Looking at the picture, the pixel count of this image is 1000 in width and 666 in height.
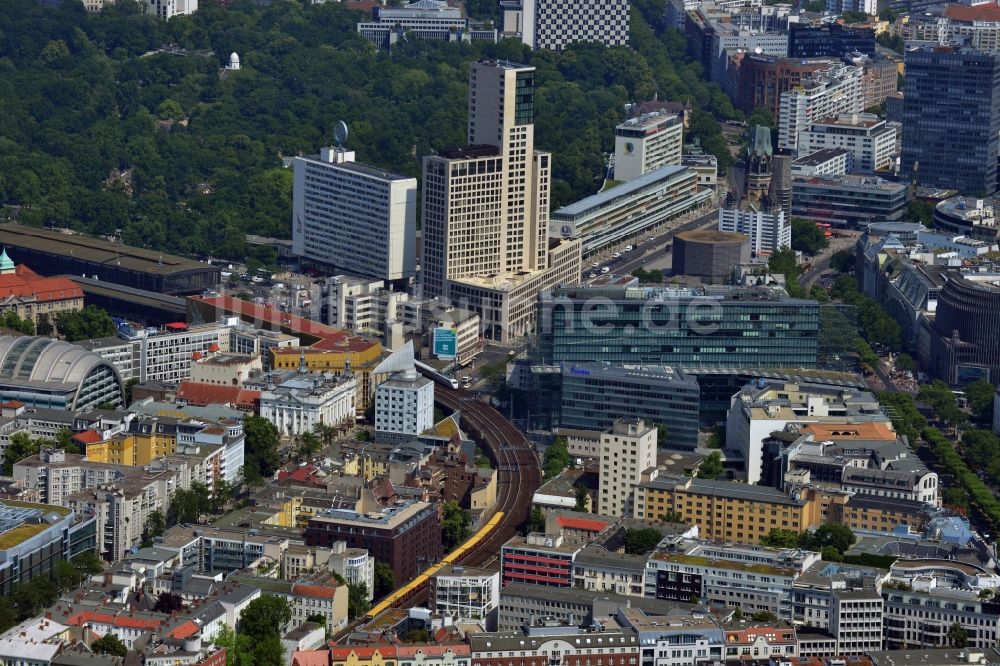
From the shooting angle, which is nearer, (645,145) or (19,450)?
(19,450)

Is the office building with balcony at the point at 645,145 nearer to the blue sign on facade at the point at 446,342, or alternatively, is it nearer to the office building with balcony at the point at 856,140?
the office building with balcony at the point at 856,140

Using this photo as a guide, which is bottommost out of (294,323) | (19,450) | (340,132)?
(19,450)

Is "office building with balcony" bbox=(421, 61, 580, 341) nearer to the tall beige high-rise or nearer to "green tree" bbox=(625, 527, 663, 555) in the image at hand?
the tall beige high-rise

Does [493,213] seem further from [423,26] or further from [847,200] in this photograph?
[423,26]

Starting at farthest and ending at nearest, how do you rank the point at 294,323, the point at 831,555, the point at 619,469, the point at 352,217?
the point at 352,217 → the point at 294,323 → the point at 619,469 → the point at 831,555

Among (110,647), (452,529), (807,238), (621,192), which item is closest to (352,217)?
(621,192)

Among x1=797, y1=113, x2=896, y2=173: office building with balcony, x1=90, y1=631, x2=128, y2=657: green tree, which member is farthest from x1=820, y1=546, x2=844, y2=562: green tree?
x1=797, y1=113, x2=896, y2=173: office building with balcony
